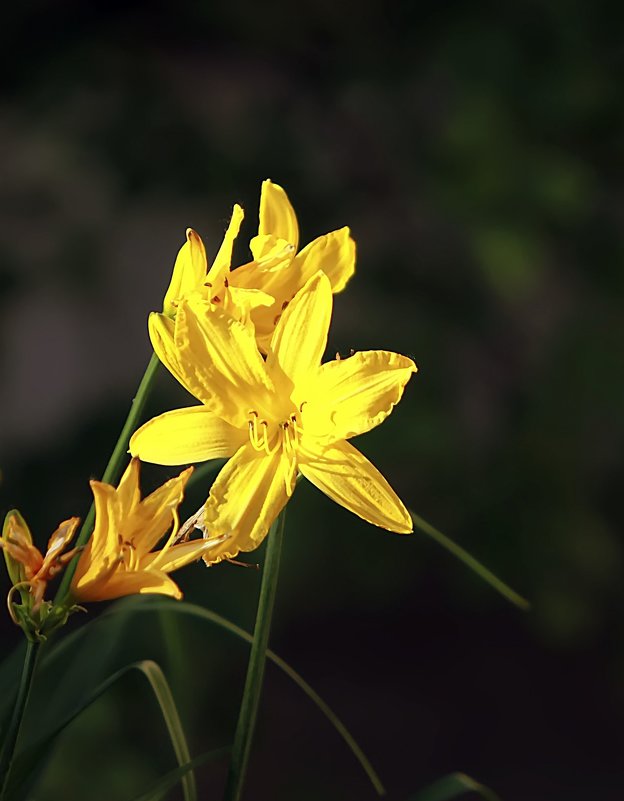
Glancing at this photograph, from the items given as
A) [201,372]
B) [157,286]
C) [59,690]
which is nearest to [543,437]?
[157,286]

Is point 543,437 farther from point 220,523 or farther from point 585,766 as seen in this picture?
point 220,523

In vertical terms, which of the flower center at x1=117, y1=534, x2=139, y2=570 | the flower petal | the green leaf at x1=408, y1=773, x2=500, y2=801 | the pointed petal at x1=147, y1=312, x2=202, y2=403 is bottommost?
the green leaf at x1=408, y1=773, x2=500, y2=801

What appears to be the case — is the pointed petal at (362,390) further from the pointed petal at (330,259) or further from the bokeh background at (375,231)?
the bokeh background at (375,231)

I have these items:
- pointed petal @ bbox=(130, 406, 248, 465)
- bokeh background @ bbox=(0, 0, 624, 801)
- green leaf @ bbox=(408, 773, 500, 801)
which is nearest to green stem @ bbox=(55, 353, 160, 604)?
pointed petal @ bbox=(130, 406, 248, 465)

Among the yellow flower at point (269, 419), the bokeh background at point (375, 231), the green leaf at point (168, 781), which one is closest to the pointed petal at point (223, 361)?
the yellow flower at point (269, 419)

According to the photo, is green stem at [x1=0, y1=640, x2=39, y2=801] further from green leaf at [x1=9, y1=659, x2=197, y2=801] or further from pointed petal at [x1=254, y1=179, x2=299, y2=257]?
pointed petal at [x1=254, y1=179, x2=299, y2=257]

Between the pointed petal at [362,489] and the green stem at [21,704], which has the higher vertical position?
the pointed petal at [362,489]

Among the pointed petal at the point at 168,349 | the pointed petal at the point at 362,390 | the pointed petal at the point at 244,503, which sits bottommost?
the pointed petal at the point at 244,503
